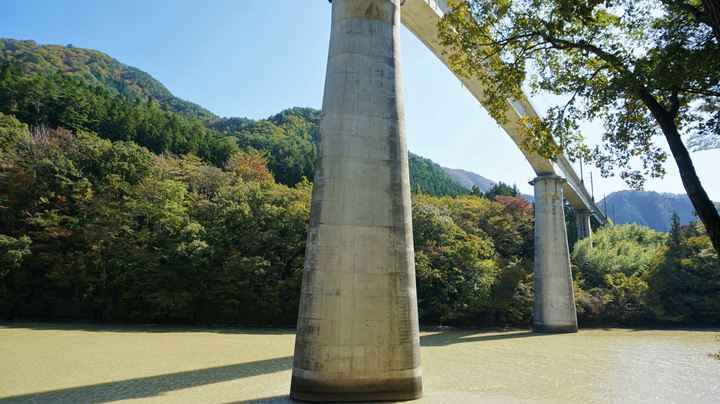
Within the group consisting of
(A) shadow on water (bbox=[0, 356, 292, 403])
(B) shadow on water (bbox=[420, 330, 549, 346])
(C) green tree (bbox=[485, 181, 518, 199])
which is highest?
(C) green tree (bbox=[485, 181, 518, 199])

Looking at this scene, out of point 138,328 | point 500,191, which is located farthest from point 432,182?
point 138,328

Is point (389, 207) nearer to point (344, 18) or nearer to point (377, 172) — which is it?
point (377, 172)

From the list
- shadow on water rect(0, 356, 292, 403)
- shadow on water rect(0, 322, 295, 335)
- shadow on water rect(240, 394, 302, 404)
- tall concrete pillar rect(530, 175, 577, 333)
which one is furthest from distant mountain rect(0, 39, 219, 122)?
shadow on water rect(240, 394, 302, 404)

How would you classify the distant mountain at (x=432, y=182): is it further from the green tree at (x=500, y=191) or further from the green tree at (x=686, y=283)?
the green tree at (x=686, y=283)

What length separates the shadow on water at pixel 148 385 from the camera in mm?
9252

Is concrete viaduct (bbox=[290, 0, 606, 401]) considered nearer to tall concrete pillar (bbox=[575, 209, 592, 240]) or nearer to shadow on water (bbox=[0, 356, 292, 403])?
shadow on water (bbox=[0, 356, 292, 403])

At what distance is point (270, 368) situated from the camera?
43.3 feet

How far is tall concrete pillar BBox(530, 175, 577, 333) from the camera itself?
89.8 ft

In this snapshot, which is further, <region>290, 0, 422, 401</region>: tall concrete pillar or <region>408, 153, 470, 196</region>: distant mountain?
<region>408, 153, 470, 196</region>: distant mountain

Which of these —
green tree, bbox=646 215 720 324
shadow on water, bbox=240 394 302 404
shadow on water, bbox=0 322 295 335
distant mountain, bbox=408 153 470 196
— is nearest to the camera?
shadow on water, bbox=240 394 302 404

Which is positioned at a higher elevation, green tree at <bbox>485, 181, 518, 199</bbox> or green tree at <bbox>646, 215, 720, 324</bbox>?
green tree at <bbox>485, 181, 518, 199</bbox>

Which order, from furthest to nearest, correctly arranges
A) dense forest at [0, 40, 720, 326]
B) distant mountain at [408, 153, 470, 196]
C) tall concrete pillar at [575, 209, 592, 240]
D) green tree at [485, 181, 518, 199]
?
distant mountain at [408, 153, 470, 196] → green tree at [485, 181, 518, 199] → tall concrete pillar at [575, 209, 592, 240] → dense forest at [0, 40, 720, 326]

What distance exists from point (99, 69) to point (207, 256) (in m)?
104

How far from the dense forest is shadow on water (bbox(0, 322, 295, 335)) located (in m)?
1.28
